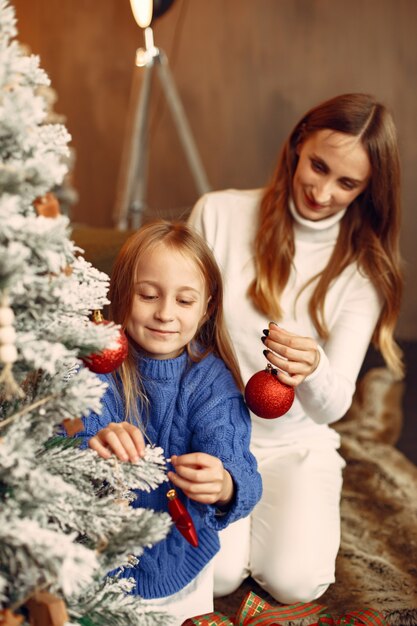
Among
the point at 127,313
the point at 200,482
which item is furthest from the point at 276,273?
the point at 200,482

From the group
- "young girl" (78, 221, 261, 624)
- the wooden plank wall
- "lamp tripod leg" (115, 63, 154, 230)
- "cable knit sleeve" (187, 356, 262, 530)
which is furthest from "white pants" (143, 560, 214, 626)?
the wooden plank wall

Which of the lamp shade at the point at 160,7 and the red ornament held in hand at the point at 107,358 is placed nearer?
the red ornament held in hand at the point at 107,358

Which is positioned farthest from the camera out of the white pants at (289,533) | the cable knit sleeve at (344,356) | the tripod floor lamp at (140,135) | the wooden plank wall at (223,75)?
the wooden plank wall at (223,75)

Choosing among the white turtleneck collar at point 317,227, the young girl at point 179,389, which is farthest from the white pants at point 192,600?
the white turtleneck collar at point 317,227

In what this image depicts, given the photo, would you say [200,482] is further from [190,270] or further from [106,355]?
[190,270]

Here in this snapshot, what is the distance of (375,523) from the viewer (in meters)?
1.71

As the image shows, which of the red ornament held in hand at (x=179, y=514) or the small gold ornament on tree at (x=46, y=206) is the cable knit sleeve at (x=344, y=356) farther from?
the small gold ornament on tree at (x=46, y=206)

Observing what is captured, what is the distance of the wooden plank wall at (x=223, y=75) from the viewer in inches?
120

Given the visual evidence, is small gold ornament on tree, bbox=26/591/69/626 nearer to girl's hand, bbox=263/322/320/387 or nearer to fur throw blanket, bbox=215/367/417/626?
girl's hand, bbox=263/322/320/387

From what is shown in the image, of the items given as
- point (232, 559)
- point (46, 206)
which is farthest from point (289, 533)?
point (46, 206)

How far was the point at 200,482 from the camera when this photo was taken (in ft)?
3.13

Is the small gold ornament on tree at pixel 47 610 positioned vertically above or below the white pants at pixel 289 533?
above

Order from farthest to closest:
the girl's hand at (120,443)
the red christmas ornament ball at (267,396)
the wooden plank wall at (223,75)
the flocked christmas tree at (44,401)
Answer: the wooden plank wall at (223,75) < the red christmas ornament ball at (267,396) < the girl's hand at (120,443) < the flocked christmas tree at (44,401)

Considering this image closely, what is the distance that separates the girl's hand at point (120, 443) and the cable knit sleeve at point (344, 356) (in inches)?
17.4
